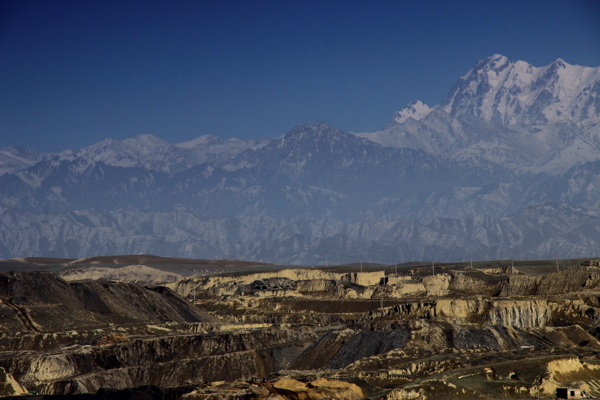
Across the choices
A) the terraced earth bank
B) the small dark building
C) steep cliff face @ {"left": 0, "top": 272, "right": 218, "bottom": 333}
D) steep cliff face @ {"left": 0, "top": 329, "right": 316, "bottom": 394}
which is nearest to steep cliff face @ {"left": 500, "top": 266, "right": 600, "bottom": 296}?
the terraced earth bank

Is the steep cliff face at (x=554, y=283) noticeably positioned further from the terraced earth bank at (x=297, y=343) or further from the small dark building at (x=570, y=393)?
the small dark building at (x=570, y=393)

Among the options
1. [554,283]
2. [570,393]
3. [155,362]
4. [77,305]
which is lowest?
[155,362]

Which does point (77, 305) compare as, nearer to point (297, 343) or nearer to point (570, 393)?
point (297, 343)

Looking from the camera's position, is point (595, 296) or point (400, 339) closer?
point (400, 339)

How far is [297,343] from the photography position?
10856 cm

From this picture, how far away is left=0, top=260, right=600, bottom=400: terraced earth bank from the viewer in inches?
2771

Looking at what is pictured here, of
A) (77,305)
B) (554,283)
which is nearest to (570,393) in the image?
(77,305)

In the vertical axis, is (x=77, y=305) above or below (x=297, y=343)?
above

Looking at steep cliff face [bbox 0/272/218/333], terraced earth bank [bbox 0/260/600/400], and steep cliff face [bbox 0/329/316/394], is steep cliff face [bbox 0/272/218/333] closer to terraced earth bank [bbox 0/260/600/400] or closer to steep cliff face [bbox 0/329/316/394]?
terraced earth bank [bbox 0/260/600/400]

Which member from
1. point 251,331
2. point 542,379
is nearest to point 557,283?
point 251,331

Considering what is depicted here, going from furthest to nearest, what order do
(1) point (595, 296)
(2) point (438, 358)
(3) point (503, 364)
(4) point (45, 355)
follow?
1. (1) point (595, 296)
2. (4) point (45, 355)
3. (2) point (438, 358)
4. (3) point (503, 364)

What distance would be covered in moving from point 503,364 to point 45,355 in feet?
152

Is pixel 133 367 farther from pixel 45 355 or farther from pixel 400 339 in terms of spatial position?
pixel 400 339

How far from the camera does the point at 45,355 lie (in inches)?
3706
